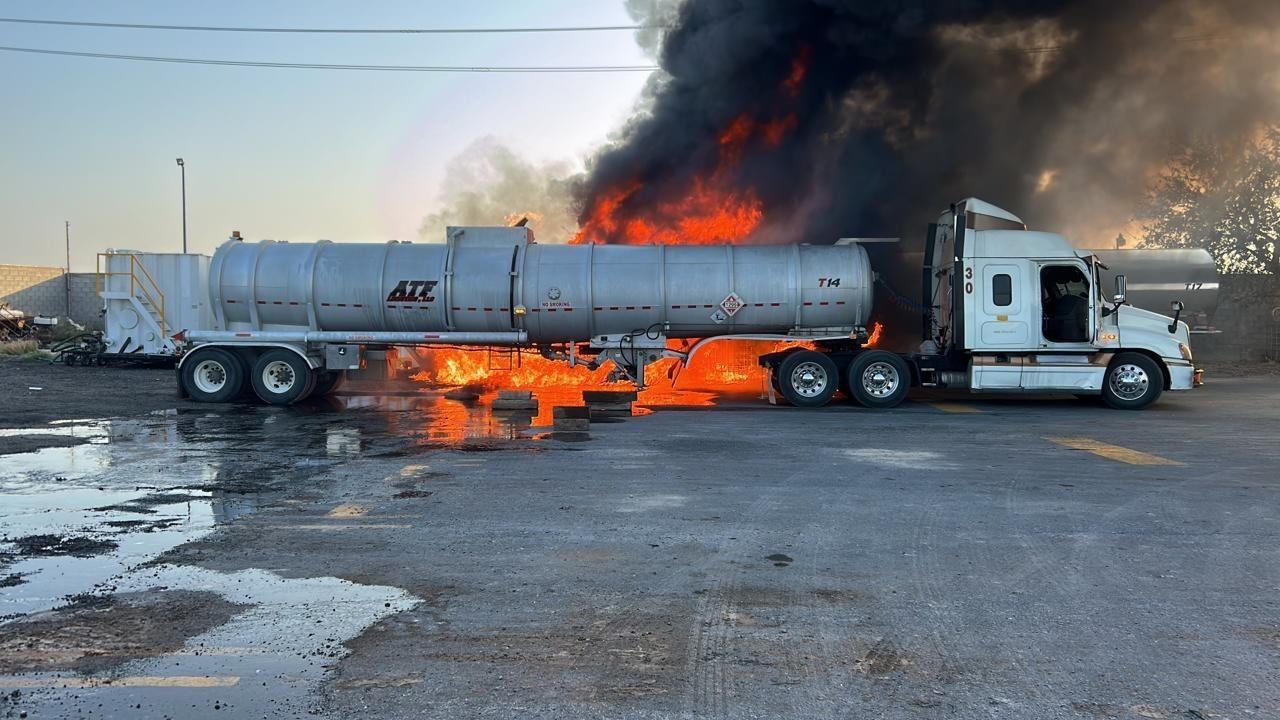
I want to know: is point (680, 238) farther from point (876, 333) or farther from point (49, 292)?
point (49, 292)

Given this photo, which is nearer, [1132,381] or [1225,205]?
[1132,381]

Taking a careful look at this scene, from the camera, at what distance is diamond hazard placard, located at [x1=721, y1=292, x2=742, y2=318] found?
15477mm

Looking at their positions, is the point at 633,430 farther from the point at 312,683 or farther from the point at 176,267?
the point at 176,267

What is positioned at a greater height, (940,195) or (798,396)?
(940,195)

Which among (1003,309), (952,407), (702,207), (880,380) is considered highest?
(702,207)

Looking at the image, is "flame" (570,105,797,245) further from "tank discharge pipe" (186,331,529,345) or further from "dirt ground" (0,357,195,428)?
"dirt ground" (0,357,195,428)

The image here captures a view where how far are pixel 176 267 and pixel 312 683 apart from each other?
51.6ft

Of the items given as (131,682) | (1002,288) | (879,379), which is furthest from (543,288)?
(131,682)

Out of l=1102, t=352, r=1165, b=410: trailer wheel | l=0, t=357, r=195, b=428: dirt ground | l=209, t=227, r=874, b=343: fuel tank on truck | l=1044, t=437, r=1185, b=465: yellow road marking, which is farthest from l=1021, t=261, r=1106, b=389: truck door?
l=0, t=357, r=195, b=428: dirt ground

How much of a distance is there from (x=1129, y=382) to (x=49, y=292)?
4107cm

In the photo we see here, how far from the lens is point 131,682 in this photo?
12.3 ft

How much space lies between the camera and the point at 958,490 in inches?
313

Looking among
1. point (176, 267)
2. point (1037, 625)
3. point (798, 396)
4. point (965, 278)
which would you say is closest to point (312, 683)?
point (1037, 625)

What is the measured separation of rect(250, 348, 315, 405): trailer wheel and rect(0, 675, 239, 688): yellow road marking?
12.5m
